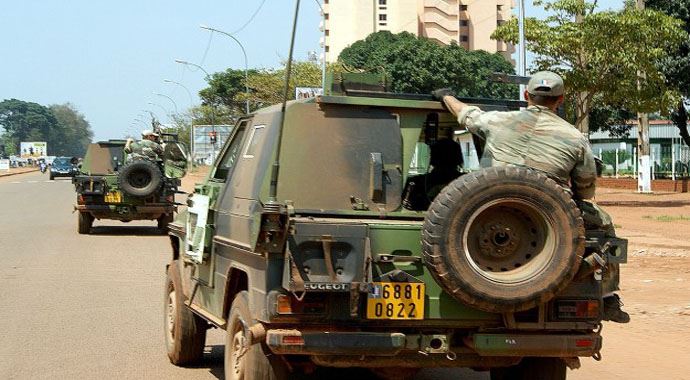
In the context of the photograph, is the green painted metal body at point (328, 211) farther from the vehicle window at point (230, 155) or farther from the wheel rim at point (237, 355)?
the wheel rim at point (237, 355)

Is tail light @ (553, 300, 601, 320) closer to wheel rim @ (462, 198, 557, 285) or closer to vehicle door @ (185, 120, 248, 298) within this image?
wheel rim @ (462, 198, 557, 285)

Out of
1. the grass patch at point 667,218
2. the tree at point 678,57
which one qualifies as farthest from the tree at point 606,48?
the tree at point 678,57

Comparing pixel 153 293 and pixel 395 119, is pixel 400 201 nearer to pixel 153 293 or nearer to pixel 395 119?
pixel 395 119

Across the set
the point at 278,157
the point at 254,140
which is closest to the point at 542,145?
the point at 278,157

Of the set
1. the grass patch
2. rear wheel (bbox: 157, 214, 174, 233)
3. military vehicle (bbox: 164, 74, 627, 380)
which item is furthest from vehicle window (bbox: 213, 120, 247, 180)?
the grass patch

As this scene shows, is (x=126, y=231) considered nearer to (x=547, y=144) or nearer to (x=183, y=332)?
(x=183, y=332)

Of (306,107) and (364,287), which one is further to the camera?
(306,107)

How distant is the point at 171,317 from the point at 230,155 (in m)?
1.52

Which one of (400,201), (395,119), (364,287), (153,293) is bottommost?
(153,293)

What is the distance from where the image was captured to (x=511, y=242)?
226 inches

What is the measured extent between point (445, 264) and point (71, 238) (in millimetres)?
16646

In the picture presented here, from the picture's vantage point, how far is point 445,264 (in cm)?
556

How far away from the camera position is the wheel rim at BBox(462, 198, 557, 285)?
5.65 meters

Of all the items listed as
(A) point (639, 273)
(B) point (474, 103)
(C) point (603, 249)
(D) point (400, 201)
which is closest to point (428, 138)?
(B) point (474, 103)
